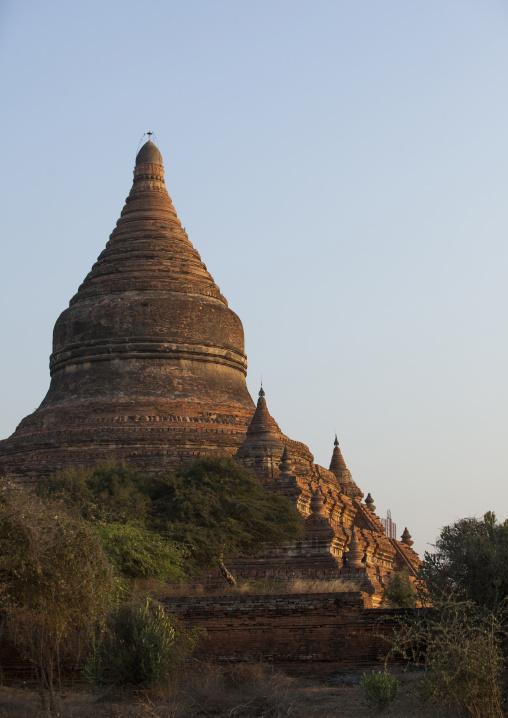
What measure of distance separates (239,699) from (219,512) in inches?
394

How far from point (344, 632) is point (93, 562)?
411 cm

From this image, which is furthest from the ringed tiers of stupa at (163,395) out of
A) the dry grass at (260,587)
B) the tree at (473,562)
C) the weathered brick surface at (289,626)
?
the tree at (473,562)

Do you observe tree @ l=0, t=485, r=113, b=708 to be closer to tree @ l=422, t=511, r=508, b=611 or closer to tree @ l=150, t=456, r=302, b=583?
tree @ l=422, t=511, r=508, b=611

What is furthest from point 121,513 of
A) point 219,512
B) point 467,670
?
point 467,670

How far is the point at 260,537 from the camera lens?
2370cm

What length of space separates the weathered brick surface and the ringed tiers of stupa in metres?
6.77

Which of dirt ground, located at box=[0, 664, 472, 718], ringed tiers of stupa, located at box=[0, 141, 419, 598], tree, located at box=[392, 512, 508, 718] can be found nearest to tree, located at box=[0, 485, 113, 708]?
dirt ground, located at box=[0, 664, 472, 718]

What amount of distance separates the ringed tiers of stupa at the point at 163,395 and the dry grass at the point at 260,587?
9.40 feet

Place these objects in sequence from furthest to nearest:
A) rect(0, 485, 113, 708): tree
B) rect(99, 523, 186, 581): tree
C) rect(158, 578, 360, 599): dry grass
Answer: rect(99, 523, 186, 581): tree
rect(158, 578, 360, 599): dry grass
rect(0, 485, 113, 708): tree

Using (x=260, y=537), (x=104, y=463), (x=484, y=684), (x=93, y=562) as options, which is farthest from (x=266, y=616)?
(x=104, y=463)

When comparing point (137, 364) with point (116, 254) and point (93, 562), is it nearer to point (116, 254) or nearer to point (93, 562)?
point (116, 254)

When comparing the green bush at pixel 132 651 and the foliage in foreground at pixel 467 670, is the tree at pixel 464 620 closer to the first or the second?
the foliage in foreground at pixel 467 670

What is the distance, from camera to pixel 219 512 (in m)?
23.6

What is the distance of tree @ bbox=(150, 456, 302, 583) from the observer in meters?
22.7
